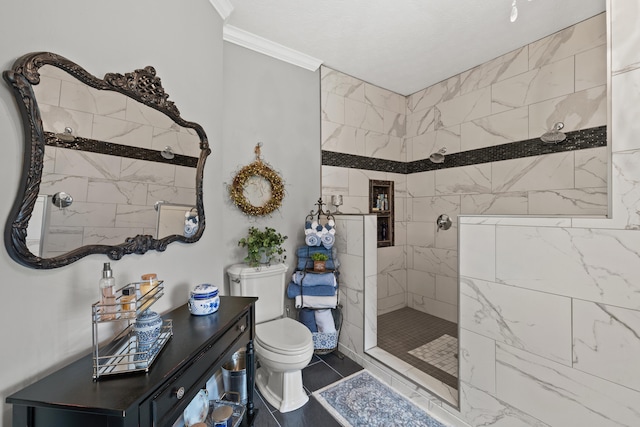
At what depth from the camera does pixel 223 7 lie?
75.5 inches

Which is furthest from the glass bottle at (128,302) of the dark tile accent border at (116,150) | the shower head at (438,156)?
the shower head at (438,156)

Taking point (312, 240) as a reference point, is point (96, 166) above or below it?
above

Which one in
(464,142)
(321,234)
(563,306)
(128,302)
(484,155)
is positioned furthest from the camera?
(464,142)

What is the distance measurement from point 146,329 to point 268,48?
2409 mm

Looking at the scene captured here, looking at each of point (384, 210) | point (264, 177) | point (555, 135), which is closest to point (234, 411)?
point (264, 177)

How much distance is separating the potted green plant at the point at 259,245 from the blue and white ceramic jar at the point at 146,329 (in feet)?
3.71

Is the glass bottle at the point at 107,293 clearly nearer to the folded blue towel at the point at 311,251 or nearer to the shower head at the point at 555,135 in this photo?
the folded blue towel at the point at 311,251

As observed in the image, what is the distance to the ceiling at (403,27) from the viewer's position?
2.00 metres

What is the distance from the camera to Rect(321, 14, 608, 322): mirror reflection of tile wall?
7.06 feet

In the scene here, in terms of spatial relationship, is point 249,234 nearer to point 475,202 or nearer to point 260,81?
point 260,81

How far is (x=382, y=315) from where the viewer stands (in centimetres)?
330

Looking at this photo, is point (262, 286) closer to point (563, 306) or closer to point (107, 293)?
point (107, 293)

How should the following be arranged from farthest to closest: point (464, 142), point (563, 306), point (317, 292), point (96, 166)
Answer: point (464, 142) < point (317, 292) < point (563, 306) < point (96, 166)

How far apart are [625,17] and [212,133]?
2.22 meters
